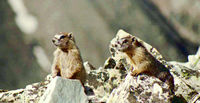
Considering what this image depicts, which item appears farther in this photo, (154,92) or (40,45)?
(40,45)

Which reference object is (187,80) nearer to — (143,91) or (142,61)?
(142,61)

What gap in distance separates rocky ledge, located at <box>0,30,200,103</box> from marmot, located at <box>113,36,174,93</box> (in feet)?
1.06


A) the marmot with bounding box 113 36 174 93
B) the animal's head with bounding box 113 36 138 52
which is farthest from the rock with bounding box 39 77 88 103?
the animal's head with bounding box 113 36 138 52

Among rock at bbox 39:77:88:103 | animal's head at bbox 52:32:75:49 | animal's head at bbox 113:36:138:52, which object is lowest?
rock at bbox 39:77:88:103

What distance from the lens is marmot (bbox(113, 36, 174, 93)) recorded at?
17.2 feet

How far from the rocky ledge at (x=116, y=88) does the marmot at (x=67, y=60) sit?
11.4 inches

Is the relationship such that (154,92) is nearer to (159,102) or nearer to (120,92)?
(159,102)

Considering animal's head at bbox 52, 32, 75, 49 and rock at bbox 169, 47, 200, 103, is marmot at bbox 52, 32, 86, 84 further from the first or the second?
rock at bbox 169, 47, 200, 103

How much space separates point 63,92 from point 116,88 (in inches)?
42.5

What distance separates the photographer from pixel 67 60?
19.3 feet

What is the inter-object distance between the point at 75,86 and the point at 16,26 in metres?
6.90

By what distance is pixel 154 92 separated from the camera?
4047mm

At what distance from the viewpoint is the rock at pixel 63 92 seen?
13.0 feet

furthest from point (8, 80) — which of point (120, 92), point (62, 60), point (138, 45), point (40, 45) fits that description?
point (120, 92)
